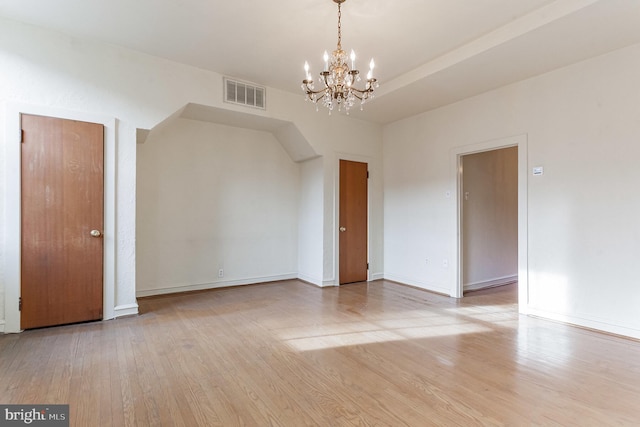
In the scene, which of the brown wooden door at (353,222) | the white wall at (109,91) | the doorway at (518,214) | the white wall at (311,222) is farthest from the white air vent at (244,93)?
the doorway at (518,214)

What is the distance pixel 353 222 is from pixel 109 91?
3.98 metres

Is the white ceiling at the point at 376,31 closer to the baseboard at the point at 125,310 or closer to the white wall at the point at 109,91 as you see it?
the white wall at the point at 109,91

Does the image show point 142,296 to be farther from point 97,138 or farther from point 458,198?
point 458,198

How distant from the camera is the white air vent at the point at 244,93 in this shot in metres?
4.41

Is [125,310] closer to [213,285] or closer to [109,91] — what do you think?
[213,285]

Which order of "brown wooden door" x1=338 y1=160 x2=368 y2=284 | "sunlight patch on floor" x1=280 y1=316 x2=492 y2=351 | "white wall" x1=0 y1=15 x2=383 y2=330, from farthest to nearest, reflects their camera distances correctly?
"brown wooden door" x1=338 y1=160 x2=368 y2=284
"white wall" x1=0 y1=15 x2=383 y2=330
"sunlight patch on floor" x1=280 y1=316 x2=492 y2=351

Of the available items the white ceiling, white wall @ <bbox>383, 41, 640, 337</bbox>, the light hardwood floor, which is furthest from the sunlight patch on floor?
the white ceiling

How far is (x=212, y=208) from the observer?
5.16 meters

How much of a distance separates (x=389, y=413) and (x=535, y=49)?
3717 millimetres

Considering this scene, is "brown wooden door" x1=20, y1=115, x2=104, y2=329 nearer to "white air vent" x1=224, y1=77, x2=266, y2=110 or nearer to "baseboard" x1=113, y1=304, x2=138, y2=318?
"baseboard" x1=113, y1=304, x2=138, y2=318

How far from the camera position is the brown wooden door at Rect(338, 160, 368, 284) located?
5.58 metres

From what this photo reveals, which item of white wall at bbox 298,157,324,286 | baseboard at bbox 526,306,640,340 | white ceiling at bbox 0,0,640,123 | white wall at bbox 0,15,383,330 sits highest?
white ceiling at bbox 0,0,640,123

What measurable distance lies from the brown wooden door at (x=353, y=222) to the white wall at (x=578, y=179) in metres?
1.52

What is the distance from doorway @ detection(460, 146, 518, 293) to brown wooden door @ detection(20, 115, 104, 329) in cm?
495
